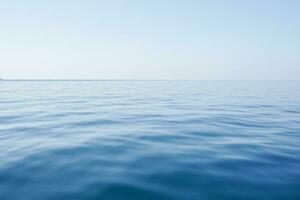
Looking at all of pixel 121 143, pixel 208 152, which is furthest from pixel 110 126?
pixel 208 152

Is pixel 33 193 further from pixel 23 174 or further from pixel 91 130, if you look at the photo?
pixel 91 130

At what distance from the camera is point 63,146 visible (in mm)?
5012

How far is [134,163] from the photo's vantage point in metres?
4.10

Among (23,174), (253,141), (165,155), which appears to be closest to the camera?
(23,174)

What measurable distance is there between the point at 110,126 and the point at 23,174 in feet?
12.1

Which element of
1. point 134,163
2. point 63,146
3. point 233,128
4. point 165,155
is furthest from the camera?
point 233,128

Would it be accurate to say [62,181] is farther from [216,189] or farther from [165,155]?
[216,189]

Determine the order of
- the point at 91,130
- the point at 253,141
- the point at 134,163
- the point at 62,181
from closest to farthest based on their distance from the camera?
the point at 62,181, the point at 134,163, the point at 253,141, the point at 91,130

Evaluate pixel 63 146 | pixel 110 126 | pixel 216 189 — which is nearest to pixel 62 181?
pixel 63 146

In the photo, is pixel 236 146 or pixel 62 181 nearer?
pixel 62 181

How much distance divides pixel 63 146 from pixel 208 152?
11.2 ft

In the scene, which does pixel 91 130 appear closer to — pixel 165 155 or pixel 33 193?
pixel 165 155

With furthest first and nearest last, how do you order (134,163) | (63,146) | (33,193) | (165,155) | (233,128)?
(233,128), (63,146), (165,155), (134,163), (33,193)

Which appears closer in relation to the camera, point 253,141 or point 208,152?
point 208,152
